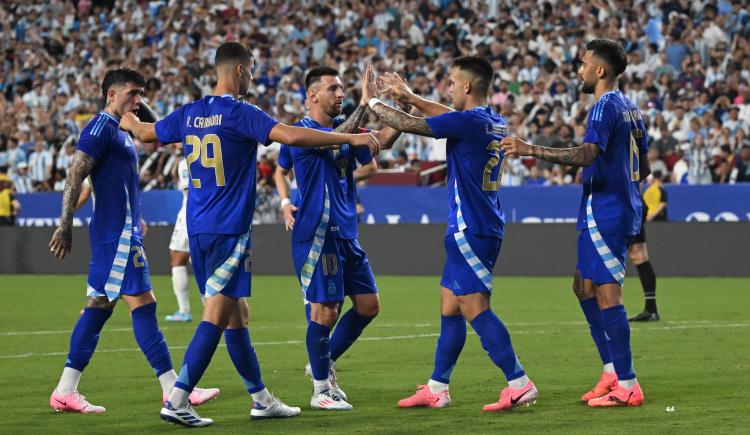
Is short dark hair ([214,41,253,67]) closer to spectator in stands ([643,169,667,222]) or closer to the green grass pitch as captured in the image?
the green grass pitch

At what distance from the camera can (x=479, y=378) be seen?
998cm

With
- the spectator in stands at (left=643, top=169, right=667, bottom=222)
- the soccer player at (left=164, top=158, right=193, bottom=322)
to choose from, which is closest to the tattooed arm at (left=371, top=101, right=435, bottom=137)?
the soccer player at (left=164, top=158, right=193, bottom=322)

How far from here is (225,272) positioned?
25.4 ft

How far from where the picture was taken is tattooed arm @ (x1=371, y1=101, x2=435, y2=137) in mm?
8047

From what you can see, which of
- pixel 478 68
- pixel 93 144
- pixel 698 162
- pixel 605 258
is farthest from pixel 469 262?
pixel 698 162

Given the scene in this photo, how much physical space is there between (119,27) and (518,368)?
96.8 feet

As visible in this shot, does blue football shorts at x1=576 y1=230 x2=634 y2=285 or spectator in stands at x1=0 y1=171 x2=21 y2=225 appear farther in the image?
spectator in stands at x1=0 y1=171 x2=21 y2=225

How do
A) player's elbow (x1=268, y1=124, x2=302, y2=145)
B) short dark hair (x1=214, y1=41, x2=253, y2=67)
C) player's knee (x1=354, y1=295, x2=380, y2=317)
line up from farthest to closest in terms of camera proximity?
player's knee (x1=354, y1=295, x2=380, y2=317) → short dark hair (x1=214, y1=41, x2=253, y2=67) → player's elbow (x1=268, y1=124, x2=302, y2=145)

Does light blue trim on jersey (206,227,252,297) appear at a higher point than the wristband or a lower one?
lower

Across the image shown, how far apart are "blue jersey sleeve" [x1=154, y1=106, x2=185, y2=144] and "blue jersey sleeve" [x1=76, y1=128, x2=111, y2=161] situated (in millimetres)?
671

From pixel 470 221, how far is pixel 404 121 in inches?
32.1

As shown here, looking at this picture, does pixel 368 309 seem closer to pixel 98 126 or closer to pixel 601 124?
pixel 601 124

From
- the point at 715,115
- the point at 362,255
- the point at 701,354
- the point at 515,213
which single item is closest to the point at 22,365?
the point at 362,255

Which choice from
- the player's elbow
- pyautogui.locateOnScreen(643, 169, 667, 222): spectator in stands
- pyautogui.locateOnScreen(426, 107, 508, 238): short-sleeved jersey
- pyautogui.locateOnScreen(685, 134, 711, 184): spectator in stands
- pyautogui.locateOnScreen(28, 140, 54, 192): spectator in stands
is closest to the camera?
the player's elbow
